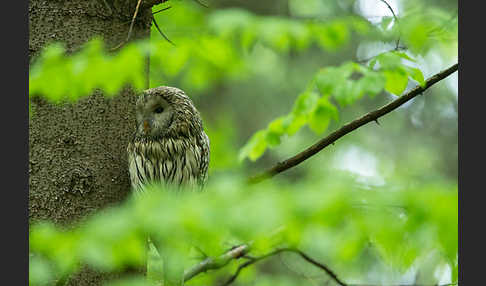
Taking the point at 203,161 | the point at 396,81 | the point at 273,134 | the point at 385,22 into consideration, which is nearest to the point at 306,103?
the point at 273,134

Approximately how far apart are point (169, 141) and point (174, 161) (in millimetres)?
123

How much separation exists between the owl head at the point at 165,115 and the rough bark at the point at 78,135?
1.34 feet

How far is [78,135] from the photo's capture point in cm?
249

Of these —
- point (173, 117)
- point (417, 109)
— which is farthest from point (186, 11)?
point (417, 109)

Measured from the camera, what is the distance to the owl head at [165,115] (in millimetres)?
3127

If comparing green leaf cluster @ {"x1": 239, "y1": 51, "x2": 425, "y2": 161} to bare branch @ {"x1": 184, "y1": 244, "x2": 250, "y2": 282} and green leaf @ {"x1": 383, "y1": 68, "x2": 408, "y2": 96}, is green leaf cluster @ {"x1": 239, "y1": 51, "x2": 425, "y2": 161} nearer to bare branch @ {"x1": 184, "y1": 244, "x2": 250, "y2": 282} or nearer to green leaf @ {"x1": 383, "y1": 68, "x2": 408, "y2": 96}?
green leaf @ {"x1": 383, "y1": 68, "x2": 408, "y2": 96}

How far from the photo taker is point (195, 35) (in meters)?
3.13

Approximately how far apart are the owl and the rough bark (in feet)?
1.21

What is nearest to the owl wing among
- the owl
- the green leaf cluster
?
Result: the owl

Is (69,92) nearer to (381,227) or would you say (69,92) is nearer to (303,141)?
(381,227)

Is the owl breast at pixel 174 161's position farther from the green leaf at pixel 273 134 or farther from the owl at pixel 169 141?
the green leaf at pixel 273 134

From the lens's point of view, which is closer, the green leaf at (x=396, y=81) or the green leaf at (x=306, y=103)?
the green leaf at (x=396, y=81)

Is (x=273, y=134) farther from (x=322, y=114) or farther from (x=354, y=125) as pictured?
(x=354, y=125)

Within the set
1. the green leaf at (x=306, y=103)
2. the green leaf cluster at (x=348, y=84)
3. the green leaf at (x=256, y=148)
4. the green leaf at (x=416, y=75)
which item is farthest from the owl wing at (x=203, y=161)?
the green leaf at (x=416, y=75)
